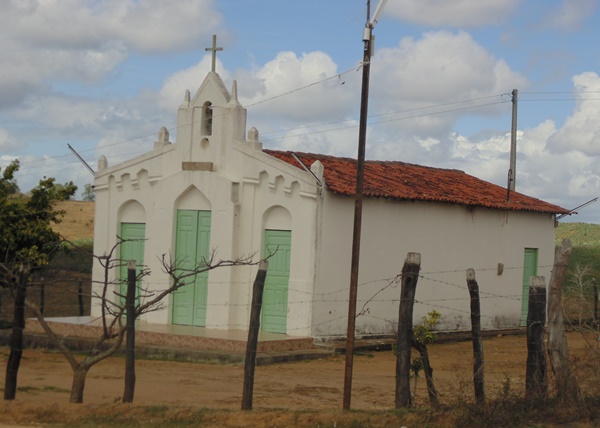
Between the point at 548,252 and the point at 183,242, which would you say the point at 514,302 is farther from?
the point at 183,242

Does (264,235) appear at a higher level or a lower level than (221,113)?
lower

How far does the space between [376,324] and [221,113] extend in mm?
6138

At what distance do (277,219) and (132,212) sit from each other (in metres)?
4.21

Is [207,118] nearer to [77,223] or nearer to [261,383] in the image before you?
[261,383]

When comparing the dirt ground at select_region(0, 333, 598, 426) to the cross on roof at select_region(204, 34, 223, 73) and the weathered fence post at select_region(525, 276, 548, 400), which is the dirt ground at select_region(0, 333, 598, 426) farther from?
the cross on roof at select_region(204, 34, 223, 73)

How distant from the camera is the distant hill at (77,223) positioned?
4669cm

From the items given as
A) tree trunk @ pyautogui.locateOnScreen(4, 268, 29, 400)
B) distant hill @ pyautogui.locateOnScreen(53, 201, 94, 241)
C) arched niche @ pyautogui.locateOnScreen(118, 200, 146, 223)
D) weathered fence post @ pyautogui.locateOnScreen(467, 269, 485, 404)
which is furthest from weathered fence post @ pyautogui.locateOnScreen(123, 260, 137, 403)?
distant hill @ pyautogui.locateOnScreen(53, 201, 94, 241)

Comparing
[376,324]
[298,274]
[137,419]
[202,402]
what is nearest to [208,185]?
[298,274]

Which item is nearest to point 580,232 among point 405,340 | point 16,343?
point 405,340

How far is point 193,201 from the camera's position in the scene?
73.6ft

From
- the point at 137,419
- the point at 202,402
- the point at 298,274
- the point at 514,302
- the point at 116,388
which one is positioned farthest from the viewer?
the point at 514,302

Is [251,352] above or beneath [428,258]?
beneath

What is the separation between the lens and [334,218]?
21.0m

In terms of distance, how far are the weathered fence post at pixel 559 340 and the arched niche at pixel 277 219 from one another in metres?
9.54
